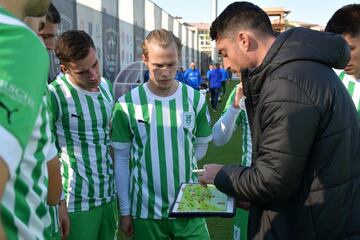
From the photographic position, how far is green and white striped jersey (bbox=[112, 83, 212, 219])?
2.74 m

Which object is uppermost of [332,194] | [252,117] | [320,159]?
[252,117]

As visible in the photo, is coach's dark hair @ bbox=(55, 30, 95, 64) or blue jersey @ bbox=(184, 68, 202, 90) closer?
coach's dark hair @ bbox=(55, 30, 95, 64)

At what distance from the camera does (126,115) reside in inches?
109

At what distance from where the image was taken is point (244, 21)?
1.98 m

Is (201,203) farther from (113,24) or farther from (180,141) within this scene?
(113,24)

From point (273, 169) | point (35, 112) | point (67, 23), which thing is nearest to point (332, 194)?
point (273, 169)

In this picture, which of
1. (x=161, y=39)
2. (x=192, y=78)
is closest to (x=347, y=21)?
(x=161, y=39)

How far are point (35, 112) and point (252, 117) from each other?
3.91 feet

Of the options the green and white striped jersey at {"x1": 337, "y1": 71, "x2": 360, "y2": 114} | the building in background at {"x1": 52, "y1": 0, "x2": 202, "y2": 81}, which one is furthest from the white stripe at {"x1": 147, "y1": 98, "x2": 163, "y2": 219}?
the building in background at {"x1": 52, "y1": 0, "x2": 202, "y2": 81}

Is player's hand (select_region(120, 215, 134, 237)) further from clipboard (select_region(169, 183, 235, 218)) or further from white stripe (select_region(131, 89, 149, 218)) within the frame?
clipboard (select_region(169, 183, 235, 218))

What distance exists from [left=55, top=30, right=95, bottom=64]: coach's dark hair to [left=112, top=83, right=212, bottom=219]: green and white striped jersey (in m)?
0.42

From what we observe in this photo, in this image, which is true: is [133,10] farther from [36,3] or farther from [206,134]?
[36,3]

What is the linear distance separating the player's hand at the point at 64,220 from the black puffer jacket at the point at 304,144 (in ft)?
4.17

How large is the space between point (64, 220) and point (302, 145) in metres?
1.63
